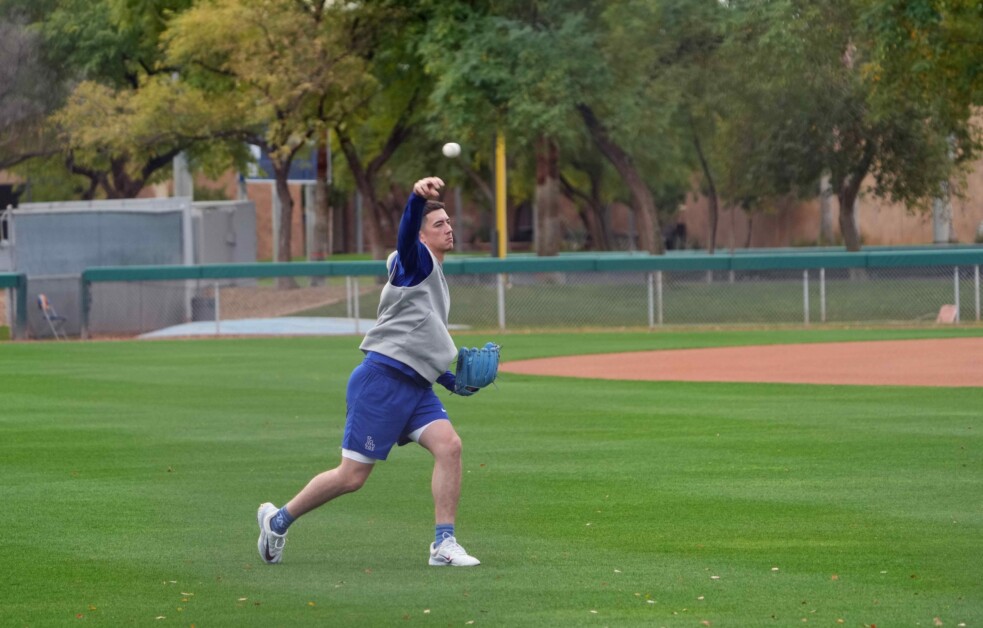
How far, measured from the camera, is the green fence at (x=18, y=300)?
32375mm

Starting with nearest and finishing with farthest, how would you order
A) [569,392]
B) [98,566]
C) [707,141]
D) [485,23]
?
[98,566] < [569,392] < [485,23] < [707,141]

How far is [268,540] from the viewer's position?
769cm

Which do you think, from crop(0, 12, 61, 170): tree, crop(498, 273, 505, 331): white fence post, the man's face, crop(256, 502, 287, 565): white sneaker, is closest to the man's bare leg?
crop(256, 502, 287, 565): white sneaker

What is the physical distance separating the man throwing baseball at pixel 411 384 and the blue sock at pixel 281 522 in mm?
218

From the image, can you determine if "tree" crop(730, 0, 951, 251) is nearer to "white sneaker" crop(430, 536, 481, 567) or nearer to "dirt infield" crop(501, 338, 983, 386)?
"dirt infield" crop(501, 338, 983, 386)

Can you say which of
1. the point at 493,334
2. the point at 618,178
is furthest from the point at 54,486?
the point at 618,178

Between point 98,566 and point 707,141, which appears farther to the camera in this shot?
point 707,141

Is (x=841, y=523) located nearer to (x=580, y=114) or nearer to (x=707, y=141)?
(x=580, y=114)

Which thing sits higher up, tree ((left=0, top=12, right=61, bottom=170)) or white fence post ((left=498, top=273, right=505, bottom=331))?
tree ((left=0, top=12, right=61, bottom=170))

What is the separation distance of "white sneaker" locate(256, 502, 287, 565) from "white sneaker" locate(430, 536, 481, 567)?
2.61 ft

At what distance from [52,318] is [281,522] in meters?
26.6

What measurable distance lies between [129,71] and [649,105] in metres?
19.7

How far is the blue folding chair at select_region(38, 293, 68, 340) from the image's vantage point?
32750mm

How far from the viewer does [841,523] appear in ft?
28.7
